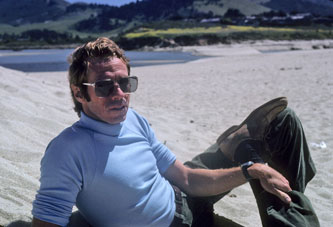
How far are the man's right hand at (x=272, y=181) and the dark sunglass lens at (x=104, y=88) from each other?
80cm

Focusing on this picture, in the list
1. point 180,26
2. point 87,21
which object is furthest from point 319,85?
point 87,21

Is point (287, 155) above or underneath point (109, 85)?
underneath

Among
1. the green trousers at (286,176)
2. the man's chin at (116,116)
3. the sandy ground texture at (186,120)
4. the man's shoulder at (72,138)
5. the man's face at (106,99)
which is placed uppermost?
the man's face at (106,99)

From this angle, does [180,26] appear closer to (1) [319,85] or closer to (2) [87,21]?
(1) [319,85]

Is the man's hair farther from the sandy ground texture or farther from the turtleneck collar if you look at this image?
the sandy ground texture

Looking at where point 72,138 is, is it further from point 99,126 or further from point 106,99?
point 106,99

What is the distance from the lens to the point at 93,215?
5.34 feet

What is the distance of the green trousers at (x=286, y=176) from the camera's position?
168 centimetres

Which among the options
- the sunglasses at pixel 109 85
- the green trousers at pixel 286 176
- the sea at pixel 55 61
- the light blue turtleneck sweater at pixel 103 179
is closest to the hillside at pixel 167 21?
the sea at pixel 55 61

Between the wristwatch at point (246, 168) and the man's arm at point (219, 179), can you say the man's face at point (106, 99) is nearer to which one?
the man's arm at point (219, 179)

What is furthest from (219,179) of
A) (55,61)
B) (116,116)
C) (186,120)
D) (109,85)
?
(55,61)

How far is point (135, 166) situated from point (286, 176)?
85cm

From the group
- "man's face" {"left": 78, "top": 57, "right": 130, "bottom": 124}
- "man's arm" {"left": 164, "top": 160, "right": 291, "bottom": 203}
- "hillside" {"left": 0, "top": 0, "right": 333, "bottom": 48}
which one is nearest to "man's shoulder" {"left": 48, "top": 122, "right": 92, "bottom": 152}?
"man's face" {"left": 78, "top": 57, "right": 130, "bottom": 124}

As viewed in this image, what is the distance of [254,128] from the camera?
197 cm
